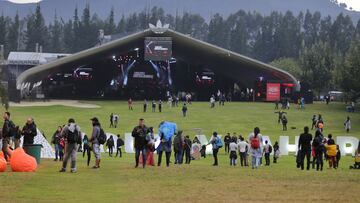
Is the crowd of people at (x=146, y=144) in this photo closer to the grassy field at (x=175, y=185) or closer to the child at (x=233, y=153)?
the child at (x=233, y=153)

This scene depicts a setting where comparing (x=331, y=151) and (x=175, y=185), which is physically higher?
(x=331, y=151)

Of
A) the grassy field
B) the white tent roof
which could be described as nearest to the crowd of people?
the grassy field

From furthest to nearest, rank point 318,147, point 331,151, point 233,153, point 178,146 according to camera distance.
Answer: point 233,153 < point 178,146 < point 331,151 < point 318,147

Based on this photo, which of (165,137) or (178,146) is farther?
(178,146)

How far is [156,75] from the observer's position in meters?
85.7

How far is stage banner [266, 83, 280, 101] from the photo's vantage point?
78250 mm

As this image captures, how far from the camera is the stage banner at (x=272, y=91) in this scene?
257 feet

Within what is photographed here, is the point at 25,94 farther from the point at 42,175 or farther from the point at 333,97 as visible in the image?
the point at 42,175

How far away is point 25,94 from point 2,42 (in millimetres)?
62538

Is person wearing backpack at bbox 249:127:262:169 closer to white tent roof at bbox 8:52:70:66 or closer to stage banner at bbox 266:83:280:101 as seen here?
stage banner at bbox 266:83:280:101

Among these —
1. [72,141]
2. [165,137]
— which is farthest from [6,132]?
[165,137]

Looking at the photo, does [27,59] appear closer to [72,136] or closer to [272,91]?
[272,91]

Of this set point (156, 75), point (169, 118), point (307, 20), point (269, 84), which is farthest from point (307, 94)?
point (307, 20)

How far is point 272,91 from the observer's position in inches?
3091
